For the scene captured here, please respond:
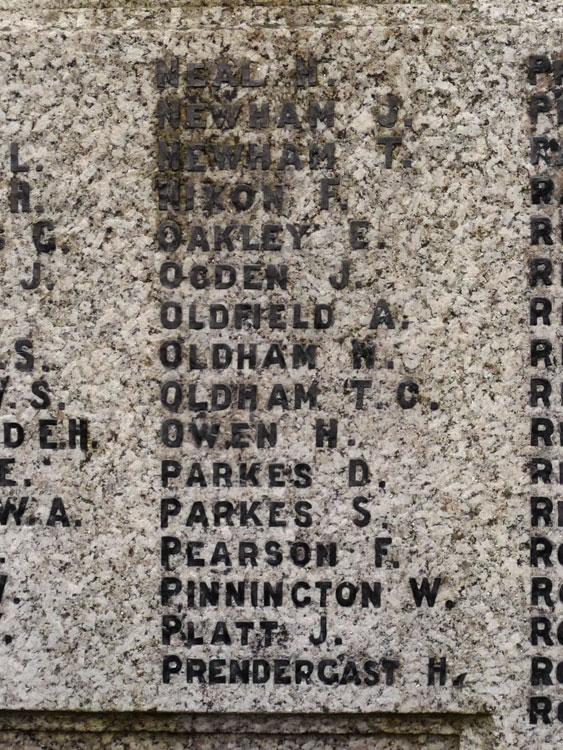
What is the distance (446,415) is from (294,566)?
1.81ft

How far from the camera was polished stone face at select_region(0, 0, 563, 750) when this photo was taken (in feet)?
6.96

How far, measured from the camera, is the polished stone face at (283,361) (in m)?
2.12

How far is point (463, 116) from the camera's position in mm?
2119

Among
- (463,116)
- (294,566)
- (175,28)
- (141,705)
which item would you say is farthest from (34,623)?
(463,116)

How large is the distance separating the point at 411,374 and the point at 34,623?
1175 millimetres

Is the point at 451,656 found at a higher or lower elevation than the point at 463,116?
lower

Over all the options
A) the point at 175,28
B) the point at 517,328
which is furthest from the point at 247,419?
the point at 175,28

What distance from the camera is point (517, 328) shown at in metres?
2.14

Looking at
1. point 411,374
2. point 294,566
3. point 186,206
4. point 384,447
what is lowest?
point 294,566

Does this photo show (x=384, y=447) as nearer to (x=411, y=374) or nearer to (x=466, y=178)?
(x=411, y=374)

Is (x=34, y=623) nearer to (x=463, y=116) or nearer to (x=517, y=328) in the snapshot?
(x=517, y=328)

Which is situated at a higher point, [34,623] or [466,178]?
[466,178]

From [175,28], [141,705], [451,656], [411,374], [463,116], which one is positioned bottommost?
[141,705]

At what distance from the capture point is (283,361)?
2148mm
